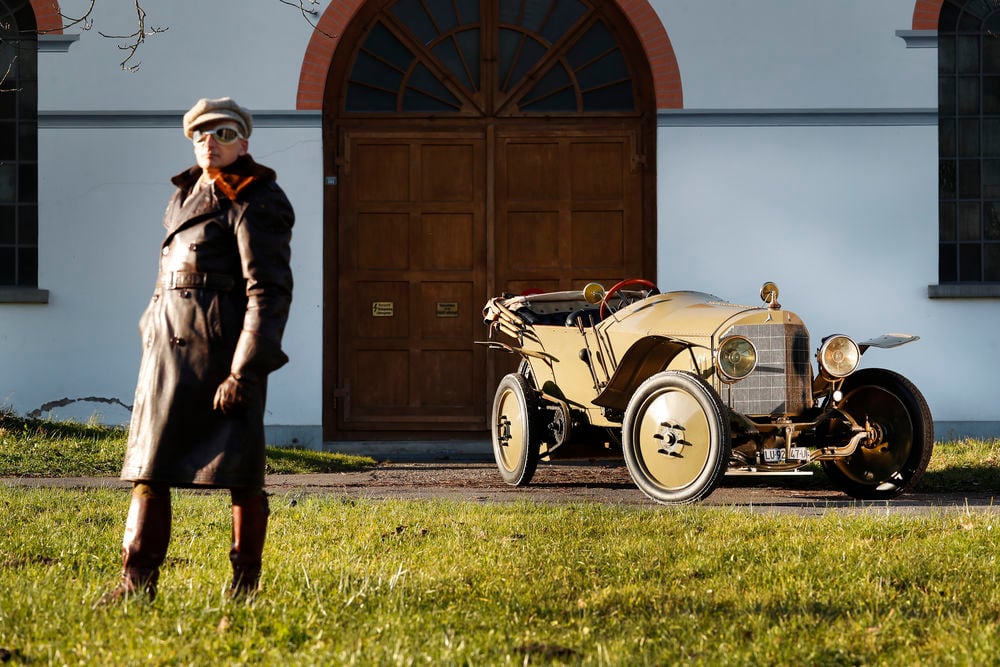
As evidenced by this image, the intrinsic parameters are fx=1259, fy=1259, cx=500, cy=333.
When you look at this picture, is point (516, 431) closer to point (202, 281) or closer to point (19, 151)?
point (202, 281)

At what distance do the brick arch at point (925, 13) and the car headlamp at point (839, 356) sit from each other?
Result: 5.68 metres

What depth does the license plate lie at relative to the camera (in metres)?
7.13

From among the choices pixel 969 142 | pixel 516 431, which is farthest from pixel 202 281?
pixel 969 142

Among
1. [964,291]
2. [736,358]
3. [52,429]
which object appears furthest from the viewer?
[964,291]

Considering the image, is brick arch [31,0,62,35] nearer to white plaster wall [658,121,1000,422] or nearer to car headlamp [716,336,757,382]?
white plaster wall [658,121,1000,422]

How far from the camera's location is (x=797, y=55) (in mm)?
11969

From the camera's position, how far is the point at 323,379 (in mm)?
12141

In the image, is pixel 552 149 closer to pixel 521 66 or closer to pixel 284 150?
pixel 521 66

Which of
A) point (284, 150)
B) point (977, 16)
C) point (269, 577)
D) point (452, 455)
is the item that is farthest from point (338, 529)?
point (977, 16)

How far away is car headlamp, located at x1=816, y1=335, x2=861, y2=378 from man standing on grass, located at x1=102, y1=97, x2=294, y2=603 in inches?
166

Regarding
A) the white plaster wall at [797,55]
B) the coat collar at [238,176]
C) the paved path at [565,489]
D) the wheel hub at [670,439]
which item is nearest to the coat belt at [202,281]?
the coat collar at [238,176]

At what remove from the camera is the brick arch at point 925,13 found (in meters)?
11.9

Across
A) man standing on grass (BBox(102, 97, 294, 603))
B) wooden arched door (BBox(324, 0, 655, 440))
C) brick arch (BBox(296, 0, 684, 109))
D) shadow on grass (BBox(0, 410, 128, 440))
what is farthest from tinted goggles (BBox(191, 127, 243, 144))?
wooden arched door (BBox(324, 0, 655, 440))

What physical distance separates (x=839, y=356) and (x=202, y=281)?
4535mm
